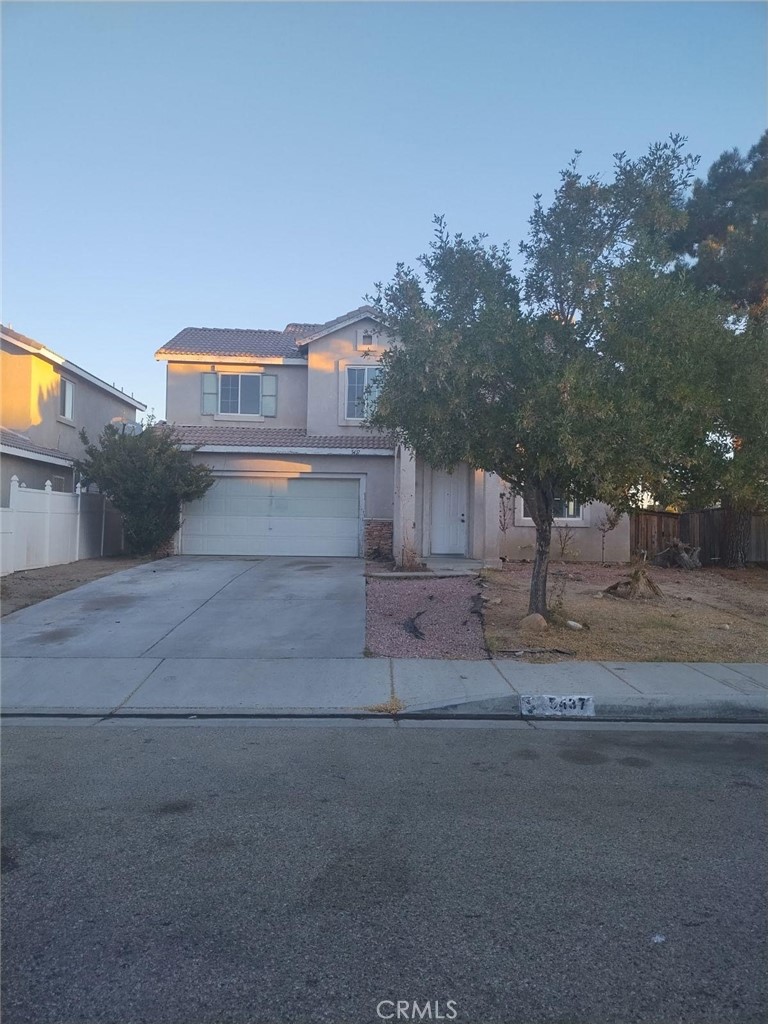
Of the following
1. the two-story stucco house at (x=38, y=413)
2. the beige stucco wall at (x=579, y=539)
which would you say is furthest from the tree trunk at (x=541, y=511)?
the two-story stucco house at (x=38, y=413)

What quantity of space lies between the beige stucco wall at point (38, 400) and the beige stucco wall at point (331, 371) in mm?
6421

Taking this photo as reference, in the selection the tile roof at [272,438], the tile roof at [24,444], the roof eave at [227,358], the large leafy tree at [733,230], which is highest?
the large leafy tree at [733,230]

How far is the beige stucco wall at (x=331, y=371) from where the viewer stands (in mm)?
22969

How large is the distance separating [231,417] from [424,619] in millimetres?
12581

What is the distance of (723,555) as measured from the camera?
2148 cm

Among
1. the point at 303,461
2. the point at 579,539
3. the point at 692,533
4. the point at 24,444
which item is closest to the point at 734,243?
the point at 579,539

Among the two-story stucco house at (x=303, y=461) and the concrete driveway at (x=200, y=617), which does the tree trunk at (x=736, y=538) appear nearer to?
the two-story stucco house at (x=303, y=461)

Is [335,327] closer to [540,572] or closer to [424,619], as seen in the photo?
[424,619]

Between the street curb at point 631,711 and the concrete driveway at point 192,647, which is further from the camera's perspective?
the concrete driveway at point 192,647

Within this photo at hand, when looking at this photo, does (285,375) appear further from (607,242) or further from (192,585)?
(607,242)

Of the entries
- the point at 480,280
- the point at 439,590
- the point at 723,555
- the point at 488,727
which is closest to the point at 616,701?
the point at 488,727

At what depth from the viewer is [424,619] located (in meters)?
13.1

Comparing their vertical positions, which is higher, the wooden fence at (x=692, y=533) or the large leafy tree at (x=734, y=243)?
the large leafy tree at (x=734, y=243)

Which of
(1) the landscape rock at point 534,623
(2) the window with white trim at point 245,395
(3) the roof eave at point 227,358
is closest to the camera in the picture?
(1) the landscape rock at point 534,623
